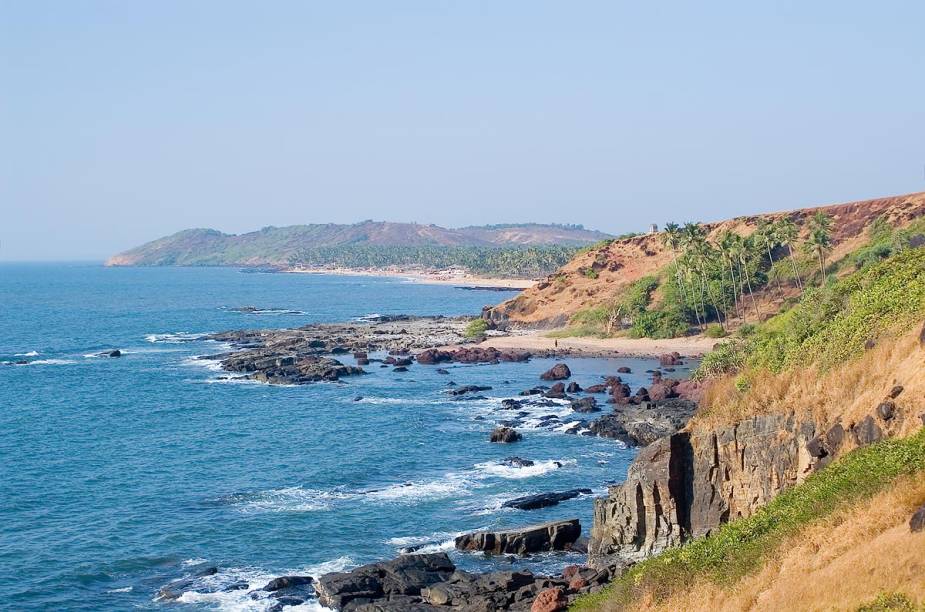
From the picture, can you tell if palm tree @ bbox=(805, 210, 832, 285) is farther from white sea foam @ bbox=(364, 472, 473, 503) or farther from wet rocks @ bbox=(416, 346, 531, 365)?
white sea foam @ bbox=(364, 472, 473, 503)

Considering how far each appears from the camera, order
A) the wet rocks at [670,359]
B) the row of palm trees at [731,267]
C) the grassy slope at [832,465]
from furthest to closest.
A: the row of palm trees at [731,267]
the wet rocks at [670,359]
the grassy slope at [832,465]

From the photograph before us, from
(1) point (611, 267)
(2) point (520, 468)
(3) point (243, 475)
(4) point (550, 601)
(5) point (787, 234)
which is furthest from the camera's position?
(1) point (611, 267)

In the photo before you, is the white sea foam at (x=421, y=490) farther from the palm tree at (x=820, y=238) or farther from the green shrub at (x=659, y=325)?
the green shrub at (x=659, y=325)

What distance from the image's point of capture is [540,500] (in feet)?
166

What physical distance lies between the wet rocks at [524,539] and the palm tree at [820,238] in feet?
191

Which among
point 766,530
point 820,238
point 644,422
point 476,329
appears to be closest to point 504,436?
point 644,422

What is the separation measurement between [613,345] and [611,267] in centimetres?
3043

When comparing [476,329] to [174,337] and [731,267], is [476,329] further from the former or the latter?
[174,337]

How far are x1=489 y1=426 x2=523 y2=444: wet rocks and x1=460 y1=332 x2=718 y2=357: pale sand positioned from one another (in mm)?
43159

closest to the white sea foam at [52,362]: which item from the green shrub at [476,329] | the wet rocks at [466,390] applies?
the green shrub at [476,329]

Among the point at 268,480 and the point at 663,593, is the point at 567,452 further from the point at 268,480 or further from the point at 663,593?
the point at 663,593

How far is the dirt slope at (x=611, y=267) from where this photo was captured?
119 meters

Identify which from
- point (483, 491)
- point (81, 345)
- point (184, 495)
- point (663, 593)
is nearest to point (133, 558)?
point (184, 495)

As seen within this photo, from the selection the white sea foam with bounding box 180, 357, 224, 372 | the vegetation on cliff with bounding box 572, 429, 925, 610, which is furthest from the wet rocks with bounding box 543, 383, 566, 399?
the vegetation on cliff with bounding box 572, 429, 925, 610
